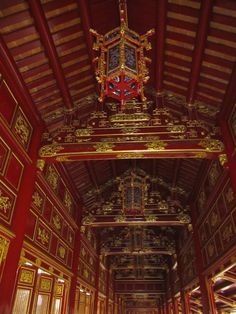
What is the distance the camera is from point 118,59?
168 inches

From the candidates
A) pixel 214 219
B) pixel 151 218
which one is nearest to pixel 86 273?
pixel 151 218

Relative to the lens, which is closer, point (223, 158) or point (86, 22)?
point (86, 22)

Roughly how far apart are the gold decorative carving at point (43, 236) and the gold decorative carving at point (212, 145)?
429 cm

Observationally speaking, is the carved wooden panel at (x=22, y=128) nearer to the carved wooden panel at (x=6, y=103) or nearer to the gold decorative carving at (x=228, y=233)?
the carved wooden panel at (x=6, y=103)

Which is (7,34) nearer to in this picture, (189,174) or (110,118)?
(110,118)

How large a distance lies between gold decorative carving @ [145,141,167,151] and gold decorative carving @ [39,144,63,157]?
6.76 feet

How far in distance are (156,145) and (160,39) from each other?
2255 mm

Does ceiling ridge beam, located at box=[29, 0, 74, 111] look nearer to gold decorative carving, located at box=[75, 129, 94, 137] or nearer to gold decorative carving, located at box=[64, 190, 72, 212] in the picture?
gold decorative carving, located at box=[75, 129, 94, 137]

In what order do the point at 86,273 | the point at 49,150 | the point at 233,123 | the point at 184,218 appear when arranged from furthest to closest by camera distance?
the point at 86,273 < the point at 184,218 < the point at 49,150 < the point at 233,123

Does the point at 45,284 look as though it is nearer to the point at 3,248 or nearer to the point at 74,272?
the point at 74,272

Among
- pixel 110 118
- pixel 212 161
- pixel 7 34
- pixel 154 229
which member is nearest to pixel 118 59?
pixel 7 34

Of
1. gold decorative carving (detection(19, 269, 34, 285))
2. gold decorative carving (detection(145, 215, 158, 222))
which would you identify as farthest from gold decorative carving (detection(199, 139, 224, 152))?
gold decorative carving (detection(19, 269, 34, 285))

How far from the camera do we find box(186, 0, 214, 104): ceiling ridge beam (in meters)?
4.61

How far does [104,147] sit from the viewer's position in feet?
20.2
